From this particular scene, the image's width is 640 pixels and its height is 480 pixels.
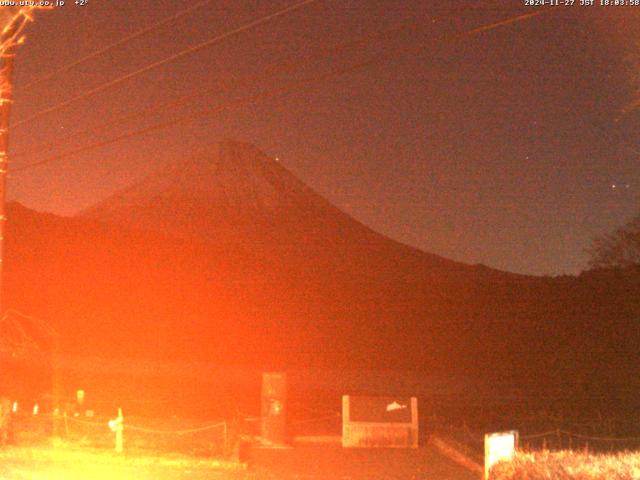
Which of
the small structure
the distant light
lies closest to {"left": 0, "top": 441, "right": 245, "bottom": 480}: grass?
the small structure

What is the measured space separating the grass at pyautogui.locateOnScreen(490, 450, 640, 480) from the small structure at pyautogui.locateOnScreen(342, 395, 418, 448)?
786 cm

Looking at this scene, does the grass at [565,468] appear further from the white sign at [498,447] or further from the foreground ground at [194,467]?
the foreground ground at [194,467]

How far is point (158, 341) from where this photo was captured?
144 ft

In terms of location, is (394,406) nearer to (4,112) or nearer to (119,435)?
(119,435)

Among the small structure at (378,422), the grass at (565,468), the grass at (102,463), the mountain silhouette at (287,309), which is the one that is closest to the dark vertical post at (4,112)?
the grass at (102,463)

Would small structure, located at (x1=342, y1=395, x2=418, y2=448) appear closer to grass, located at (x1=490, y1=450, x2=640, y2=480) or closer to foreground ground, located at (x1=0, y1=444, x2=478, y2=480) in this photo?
foreground ground, located at (x1=0, y1=444, x2=478, y2=480)

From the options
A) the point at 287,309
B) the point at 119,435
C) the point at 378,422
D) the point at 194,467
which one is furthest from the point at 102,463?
the point at 287,309

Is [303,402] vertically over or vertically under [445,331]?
under

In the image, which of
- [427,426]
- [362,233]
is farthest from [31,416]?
[362,233]

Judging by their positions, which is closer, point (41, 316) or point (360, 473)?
point (360, 473)

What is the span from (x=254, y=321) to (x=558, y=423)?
91.8 feet

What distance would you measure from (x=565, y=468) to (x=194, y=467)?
23.2 feet

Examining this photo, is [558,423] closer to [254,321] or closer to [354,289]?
[254,321]

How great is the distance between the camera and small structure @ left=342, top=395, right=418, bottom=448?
59.6 feet
